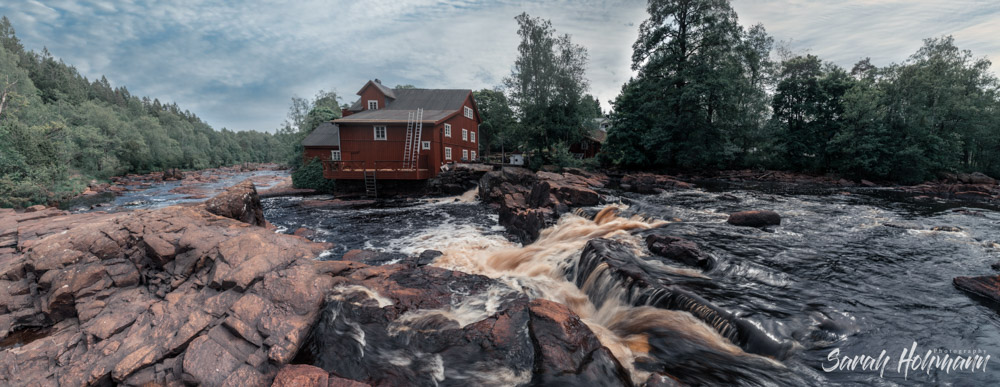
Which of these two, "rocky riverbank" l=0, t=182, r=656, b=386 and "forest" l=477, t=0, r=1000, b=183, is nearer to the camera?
"rocky riverbank" l=0, t=182, r=656, b=386

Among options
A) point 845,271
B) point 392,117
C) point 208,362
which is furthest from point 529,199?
point 392,117

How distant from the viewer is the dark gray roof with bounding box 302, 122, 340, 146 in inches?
1320

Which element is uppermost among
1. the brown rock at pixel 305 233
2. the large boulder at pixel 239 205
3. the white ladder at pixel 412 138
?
the white ladder at pixel 412 138

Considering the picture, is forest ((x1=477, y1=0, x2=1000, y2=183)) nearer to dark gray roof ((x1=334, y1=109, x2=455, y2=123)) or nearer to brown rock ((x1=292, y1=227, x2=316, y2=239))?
dark gray roof ((x1=334, y1=109, x2=455, y2=123))

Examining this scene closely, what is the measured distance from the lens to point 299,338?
15.3 feet

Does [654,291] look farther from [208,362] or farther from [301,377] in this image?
[208,362]

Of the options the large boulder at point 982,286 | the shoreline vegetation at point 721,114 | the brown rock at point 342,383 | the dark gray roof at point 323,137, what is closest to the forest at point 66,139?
the shoreline vegetation at point 721,114

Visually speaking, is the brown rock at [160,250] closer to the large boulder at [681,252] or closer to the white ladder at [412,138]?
the large boulder at [681,252]

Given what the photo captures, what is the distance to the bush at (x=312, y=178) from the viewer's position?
28702mm

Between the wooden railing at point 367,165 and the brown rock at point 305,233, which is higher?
the wooden railing at point 367,165

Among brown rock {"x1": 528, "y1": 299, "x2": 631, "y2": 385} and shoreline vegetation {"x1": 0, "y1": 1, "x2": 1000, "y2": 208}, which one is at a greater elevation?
shoreline vegetation {"x1": 0, "y1": 1, "x2": 1000, "y2": 208}

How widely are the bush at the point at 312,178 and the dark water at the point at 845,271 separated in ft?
51.6

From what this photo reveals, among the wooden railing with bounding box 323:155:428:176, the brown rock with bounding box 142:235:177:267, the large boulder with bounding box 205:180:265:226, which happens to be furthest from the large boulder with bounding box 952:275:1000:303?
the wooden railing with bounding box 323:155:428:176

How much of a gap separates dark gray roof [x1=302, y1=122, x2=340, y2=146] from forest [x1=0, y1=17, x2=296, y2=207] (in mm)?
15152
